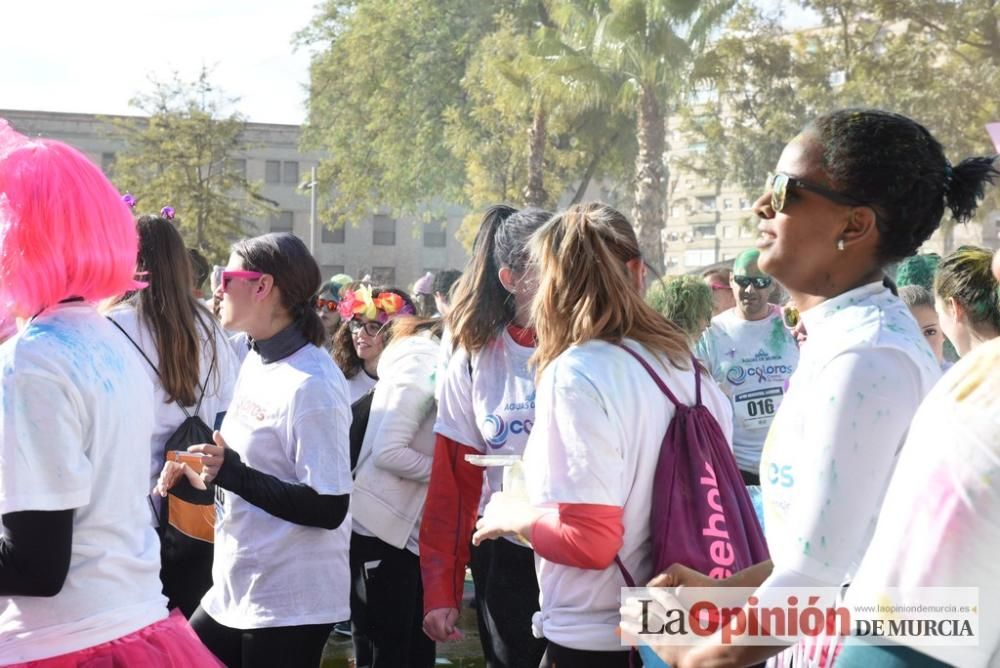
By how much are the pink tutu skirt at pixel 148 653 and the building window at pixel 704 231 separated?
8400 centimetres

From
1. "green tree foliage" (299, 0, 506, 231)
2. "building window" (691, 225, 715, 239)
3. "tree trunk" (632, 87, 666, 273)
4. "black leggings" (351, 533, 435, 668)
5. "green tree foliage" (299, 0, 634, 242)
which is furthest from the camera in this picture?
"building window" (691, 225, 715, 239)

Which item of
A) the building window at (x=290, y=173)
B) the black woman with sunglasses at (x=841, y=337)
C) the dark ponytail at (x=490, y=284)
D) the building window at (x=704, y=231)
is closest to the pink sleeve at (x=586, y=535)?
the black woman with sunglasses at (x=841, y=337)

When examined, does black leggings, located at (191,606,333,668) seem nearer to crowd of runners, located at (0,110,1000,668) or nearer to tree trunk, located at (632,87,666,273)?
crowd of runners, located at (0,110,1000,668)

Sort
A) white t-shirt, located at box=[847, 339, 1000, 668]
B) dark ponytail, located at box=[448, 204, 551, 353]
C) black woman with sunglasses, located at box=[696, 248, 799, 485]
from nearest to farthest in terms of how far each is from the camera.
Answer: white t-shirt, located at box=[847, 339, 1000, 668], dark ponytail, located at box=[448, 204, 551, 353], black woman with sunglasses, located at box=[696, 248, 799, 485]

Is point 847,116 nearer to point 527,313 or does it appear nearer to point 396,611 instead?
point 527,313

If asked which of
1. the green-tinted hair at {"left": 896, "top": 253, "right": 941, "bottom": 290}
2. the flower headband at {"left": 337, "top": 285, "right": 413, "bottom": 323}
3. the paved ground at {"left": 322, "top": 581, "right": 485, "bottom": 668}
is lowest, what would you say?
the paved ground at {"left": 322, "top": 581, "right": 485, "bottom": 668}

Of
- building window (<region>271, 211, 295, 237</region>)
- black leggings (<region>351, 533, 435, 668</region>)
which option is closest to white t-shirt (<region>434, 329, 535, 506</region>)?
black leggings (<region>351, 533, 435, 668</region>)

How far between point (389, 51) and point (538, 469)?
3526 centimetres

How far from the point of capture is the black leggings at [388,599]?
463cm

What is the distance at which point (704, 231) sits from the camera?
281ft

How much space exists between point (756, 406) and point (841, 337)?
4468mm

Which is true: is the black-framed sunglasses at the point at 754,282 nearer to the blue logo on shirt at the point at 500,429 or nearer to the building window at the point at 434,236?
the blue logo on shirt at the point at 500,429

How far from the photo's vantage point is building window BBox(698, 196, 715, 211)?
8000cm

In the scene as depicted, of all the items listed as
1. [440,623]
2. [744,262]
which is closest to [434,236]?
[744,262]
